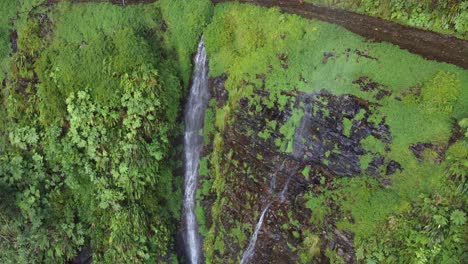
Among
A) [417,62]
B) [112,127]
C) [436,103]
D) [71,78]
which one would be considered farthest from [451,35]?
[71,78]

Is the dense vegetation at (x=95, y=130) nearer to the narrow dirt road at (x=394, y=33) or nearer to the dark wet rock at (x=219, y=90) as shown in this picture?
the dark wet rock at (x=219, y=90)

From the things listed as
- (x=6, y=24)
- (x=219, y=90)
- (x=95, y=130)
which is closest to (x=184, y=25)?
(x=219, y=90)

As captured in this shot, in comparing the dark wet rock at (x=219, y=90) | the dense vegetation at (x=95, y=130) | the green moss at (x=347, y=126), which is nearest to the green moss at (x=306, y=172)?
the green moss at (x=347, y=126)

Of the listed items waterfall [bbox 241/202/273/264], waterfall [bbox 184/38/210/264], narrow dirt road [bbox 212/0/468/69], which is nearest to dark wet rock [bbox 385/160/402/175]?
narrow dirt road [bbox 212/0/468/69]

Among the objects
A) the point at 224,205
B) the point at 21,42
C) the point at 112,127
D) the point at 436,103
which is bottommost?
the point at 224,205

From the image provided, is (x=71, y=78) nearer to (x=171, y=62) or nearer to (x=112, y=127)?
(x=112, y=127)

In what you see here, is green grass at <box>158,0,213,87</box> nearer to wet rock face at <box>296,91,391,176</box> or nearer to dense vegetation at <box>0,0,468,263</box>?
dense vegetation at <box>0,0,468,263</box>
